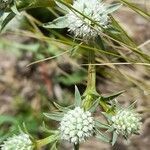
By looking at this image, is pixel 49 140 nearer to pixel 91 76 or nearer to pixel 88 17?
pixel 91 76

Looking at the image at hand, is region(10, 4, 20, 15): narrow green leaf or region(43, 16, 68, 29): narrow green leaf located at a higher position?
region(10, 4, 20, 15): narrow green leaf

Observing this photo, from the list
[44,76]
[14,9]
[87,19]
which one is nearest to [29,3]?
[14,9]

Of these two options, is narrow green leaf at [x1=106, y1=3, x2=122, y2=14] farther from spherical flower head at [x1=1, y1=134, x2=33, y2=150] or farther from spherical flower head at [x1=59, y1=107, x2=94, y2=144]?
spherical flower head at [x1=1, y1=134, x2=33, y2=150]

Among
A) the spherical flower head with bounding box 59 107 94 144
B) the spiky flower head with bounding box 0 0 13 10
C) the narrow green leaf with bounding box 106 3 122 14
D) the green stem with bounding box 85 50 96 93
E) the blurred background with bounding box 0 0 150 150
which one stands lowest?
the blurred background with bounding box 0 0 150 150

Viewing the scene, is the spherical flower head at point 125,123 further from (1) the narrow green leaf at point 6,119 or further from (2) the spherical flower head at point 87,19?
(1) the narrow green leaf at point 6,119

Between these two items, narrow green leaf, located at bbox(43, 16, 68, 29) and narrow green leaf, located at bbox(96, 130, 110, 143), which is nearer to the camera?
narrow green leaf, located at bbox(96, 130, 110, 143)

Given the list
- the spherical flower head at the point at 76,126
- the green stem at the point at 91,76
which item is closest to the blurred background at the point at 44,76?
the green stem at the point at 91,76

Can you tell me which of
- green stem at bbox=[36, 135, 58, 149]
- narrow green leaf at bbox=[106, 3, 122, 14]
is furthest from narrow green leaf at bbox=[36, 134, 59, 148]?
narrow green leaf at bbox=[106, 3, 122, 14]

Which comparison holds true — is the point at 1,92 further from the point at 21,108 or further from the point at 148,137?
the point at 148,137
